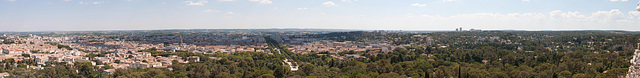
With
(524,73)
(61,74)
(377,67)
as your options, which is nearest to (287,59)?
(377,67)

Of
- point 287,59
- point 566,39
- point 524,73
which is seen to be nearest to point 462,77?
point 524,73

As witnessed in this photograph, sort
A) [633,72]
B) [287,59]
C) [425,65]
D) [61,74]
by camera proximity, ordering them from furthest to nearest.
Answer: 1. [287,59]
2. [425,65]
3. [61,74]
4. [633,72]

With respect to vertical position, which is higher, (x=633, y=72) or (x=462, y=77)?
(x=633, y=72)

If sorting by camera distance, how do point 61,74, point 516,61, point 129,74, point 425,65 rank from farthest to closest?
point 516,61 → point 425,65 → point 61,74 → point 129,74

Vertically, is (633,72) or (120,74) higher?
(633,72)

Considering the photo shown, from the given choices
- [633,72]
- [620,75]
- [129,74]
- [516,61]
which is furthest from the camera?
[516,61]

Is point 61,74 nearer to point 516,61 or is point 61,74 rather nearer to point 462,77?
point 462,77

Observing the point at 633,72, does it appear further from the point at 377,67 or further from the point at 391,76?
the point at 377,67

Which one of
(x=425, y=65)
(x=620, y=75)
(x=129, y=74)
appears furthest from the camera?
(x=425, y=65)

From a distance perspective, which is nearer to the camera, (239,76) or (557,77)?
(557,77)
